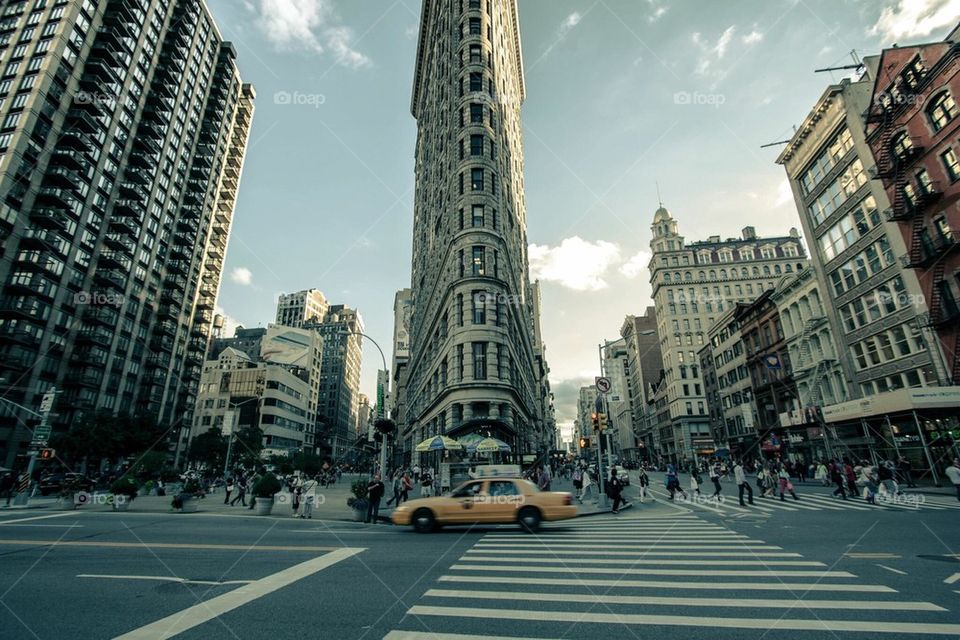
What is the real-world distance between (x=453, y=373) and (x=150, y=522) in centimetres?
2147

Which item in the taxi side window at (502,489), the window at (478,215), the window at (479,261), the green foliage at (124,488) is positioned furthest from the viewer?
the window at (478,215)

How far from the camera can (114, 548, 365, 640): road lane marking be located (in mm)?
5363

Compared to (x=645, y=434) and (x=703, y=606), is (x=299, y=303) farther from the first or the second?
(x=703, y=606)

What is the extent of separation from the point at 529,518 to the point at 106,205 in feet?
242

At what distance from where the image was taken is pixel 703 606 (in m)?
Result: 6.06

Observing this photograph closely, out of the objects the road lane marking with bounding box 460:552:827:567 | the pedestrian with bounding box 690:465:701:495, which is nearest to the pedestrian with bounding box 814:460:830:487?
the pedestrian with bounding box 690:465:701:495

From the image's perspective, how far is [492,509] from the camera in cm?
1384

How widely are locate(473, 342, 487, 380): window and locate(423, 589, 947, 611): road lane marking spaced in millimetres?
27258

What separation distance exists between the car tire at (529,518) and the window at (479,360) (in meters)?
20.3

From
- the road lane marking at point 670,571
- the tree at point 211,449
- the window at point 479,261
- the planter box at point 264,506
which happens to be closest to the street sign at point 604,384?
the road lane marking at point 670,571

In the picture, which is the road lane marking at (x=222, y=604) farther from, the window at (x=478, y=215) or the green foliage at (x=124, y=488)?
the window at (x=478, y=215)

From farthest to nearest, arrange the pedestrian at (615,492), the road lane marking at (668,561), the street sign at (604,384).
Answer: the street sign at (604,384)
the pedestrian at (615,492)
the road lane marking at (668,561)

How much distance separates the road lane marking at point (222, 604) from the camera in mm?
5363

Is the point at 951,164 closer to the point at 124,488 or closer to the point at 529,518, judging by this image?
the point at 529,518
